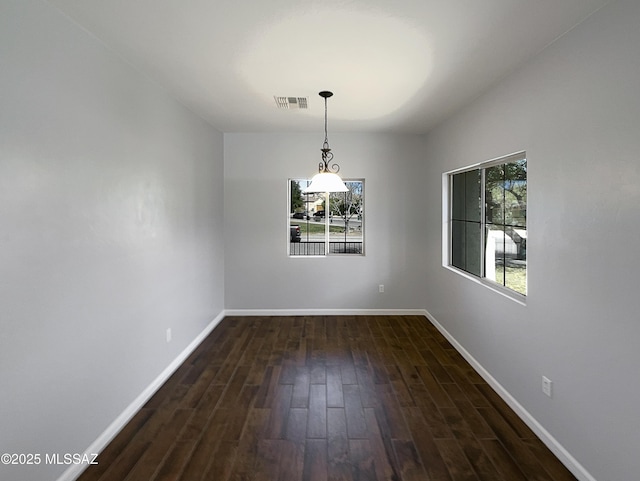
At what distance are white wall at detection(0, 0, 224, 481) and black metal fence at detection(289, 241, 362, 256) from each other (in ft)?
7.12

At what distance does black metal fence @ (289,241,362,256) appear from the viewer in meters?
5.27

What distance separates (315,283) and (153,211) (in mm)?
2711

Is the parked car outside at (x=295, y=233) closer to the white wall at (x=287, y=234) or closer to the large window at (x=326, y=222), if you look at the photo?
the large window at (x=326, y=222)

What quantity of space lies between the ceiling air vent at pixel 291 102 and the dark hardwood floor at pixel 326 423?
2.66m

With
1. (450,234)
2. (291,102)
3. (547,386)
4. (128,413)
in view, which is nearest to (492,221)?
(450,234)

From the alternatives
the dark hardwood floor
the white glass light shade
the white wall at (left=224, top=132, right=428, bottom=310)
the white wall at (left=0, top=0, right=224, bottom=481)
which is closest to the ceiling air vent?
the white glass light shade

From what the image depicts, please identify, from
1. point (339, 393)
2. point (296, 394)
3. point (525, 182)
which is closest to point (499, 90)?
point (525, 182)

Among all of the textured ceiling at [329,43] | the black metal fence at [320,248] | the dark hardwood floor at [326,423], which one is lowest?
the dark hardwood floor at [326,423]

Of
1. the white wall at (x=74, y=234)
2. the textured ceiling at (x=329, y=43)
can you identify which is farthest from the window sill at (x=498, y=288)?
the white wall at (x=74, y=234)

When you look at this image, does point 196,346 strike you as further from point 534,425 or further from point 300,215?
point 534,425

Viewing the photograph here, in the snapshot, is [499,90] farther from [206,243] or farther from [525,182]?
[206,243]

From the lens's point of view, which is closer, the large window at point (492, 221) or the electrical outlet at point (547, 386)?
the electrical outlet at point (547, 386)

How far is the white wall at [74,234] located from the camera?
1672mm

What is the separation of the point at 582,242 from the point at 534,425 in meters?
1.34
